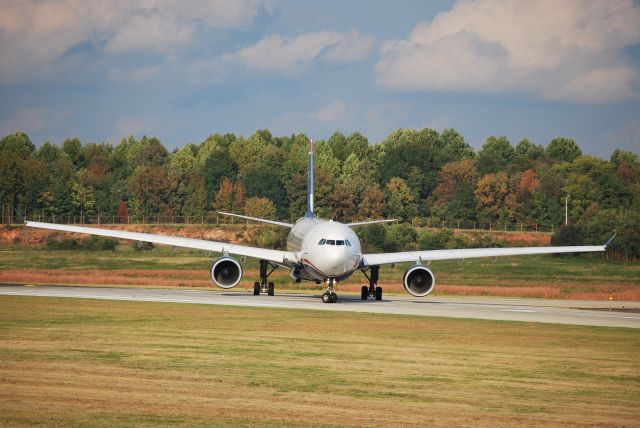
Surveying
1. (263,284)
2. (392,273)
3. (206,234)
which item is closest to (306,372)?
(263,284)

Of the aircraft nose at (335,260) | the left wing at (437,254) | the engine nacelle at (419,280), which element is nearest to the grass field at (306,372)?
the aircraft nose at (335,260)

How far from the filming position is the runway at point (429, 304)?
130ft

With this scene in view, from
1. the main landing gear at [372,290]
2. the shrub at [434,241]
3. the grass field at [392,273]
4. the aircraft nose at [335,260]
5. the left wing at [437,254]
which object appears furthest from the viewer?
the shrub at [434,241]

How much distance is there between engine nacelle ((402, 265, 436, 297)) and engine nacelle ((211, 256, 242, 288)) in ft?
25.1

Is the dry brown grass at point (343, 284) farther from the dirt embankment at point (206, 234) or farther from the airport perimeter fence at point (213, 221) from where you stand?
the airport perimeter fence at point (213, 221)

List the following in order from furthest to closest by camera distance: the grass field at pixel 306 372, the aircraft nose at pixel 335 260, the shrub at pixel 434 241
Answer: the shrub at pixel 434 241
the aircraft nose at pixel 335 260
the grass field at pixel 306 372

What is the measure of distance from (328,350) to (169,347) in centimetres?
384

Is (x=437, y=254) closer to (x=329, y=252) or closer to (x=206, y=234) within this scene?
(x=329, y=252)

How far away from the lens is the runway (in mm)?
39531

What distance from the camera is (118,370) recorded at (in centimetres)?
2133

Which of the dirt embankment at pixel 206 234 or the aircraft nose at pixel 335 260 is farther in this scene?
the dirt embankment at pixel 206 234

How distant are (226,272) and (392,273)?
23006 millimetres

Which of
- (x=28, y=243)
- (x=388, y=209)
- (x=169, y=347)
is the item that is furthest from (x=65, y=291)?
(x=388, y=209)

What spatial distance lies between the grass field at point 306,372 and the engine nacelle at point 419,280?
481 inches
